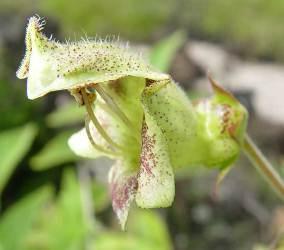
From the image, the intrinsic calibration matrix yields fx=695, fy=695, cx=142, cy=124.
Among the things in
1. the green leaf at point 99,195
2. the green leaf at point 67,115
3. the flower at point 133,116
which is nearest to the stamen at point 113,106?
the flower at point 133,116

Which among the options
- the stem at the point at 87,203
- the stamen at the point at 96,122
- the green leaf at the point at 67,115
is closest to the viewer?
the stamen at the point at 96,122

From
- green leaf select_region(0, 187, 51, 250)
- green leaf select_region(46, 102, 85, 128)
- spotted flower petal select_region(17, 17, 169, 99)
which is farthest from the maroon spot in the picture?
green leaf select_region(46, 102, 85, 128)

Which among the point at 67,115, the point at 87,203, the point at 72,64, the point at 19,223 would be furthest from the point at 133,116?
the point at 67,115

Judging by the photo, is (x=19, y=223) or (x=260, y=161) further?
(x=19, y=223)

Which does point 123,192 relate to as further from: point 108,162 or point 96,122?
point 108,162

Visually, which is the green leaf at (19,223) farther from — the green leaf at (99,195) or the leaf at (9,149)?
the green leaf at (99,195)

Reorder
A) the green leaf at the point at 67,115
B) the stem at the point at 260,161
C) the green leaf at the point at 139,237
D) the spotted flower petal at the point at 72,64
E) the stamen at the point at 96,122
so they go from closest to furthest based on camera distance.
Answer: the spotted flower petal at the point at 72,64
the stamen at the point at 96,122
the stem at the point at 260,161
the green leaf at the point at 139,237
the green leaf at the point at 67,115

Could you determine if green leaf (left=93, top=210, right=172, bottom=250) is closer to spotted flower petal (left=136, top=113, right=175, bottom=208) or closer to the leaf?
the leaf
